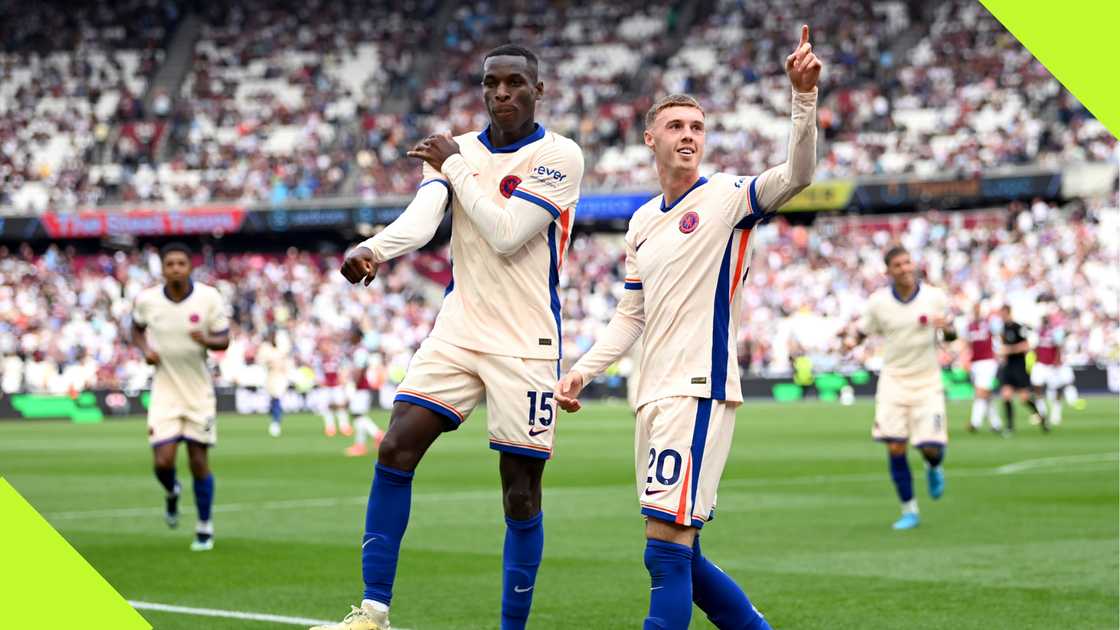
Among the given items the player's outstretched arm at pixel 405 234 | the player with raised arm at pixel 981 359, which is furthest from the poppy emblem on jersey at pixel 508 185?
the player with raised arm at pixel 981 359

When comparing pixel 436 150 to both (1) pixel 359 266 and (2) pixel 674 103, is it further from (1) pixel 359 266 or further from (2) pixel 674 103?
(2) pixel 674 103

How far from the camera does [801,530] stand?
46.5 ft

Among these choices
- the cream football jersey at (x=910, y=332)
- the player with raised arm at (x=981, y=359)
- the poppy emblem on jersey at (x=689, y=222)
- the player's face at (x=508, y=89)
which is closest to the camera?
the poppy emblem on jersey at (x=689, y=222)

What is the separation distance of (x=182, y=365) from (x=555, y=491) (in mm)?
6375

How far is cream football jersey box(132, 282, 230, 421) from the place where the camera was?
1332 cm

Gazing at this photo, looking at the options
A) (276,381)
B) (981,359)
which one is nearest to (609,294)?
(276,381)

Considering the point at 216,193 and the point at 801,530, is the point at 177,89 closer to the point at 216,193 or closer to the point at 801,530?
the point at 216,193

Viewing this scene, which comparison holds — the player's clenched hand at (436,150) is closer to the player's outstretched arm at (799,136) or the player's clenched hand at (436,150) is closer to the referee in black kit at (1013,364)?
the player's outstretched arm at (799,136)

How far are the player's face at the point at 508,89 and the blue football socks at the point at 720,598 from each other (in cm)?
211

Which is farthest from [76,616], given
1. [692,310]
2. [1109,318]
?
[1109,318]

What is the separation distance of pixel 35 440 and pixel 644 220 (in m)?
27.8

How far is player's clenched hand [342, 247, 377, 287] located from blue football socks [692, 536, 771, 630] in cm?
180

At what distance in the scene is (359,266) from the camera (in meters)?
6.53

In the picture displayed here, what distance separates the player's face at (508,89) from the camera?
732 centimetres
